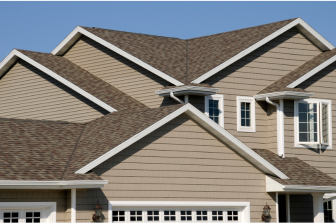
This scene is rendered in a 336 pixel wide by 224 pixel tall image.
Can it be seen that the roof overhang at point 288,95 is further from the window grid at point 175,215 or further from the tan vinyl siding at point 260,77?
the window grid at point 175,215

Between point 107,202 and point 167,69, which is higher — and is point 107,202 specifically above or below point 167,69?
below

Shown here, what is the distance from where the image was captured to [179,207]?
57.8 ft

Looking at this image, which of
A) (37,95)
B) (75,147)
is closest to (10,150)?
(75,147)

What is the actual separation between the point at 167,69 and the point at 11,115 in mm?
7108

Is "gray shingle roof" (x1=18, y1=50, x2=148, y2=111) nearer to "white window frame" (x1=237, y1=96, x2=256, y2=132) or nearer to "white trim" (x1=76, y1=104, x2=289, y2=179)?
"white window frame" (x1=237, y1=96, x2=256, y2=132)

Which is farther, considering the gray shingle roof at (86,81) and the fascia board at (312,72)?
the gray shingle roof at (86,81)

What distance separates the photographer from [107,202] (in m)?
16.5

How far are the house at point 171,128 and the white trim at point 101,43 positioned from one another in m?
0.05

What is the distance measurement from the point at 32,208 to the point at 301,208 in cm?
1047

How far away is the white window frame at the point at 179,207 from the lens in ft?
55.0

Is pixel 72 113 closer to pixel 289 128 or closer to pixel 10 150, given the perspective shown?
pixel 10 150


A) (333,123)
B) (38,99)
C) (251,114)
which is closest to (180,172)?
(251,114)

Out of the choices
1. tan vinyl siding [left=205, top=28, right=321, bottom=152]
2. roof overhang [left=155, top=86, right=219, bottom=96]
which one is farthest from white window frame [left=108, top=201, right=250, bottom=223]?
roof overhang [left=155, top=86, right=219, bottom=96]

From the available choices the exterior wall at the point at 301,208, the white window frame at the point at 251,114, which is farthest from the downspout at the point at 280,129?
the exterior wall at the point at 301,208
